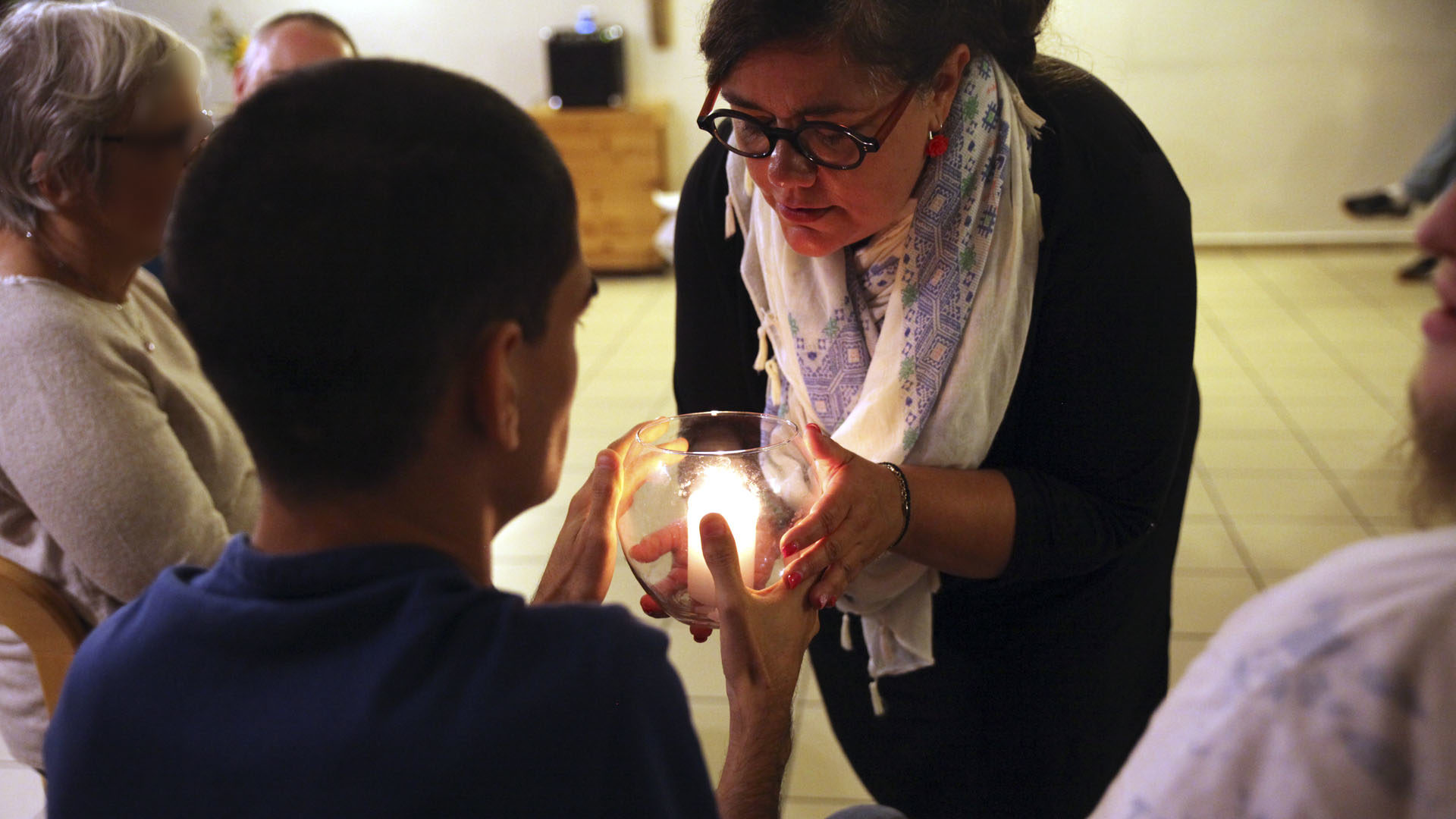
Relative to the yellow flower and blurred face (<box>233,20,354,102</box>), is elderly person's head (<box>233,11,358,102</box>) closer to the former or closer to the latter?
blurred face (<box>233,20,354,102</box>)

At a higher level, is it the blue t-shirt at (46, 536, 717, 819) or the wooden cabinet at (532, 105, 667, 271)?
the blue t-shirt at (46, 536, 717, 819)

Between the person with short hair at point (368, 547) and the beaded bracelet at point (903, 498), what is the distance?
504mm

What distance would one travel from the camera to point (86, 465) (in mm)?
1283

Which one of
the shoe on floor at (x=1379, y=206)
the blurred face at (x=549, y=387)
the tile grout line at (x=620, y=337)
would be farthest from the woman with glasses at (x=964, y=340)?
the shoe on floor at (x=1379, y=206)

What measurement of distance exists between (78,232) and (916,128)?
112cm

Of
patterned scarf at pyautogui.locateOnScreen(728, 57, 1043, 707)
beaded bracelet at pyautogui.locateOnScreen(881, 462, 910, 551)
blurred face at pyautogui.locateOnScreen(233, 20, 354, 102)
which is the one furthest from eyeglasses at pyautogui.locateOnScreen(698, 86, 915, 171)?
blurred face at pyautogui.locateOnScreen(233, 20, 354, 102)

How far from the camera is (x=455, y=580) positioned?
0.67 metres

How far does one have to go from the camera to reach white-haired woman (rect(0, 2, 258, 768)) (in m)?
1.29

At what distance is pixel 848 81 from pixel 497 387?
0.58 m

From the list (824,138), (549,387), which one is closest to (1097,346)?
(824,138)

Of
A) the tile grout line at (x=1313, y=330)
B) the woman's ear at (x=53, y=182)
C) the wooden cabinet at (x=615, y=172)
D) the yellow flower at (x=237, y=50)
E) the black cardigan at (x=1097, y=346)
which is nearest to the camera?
the black cardigan at (x=1097, y=346)

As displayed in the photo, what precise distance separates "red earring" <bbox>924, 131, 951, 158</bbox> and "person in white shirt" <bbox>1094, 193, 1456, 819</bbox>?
2.19 ft

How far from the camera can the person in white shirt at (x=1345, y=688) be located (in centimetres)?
50

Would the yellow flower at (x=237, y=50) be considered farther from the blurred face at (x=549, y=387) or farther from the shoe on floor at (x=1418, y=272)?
the shoe on floor at (x=1418, y=272)
